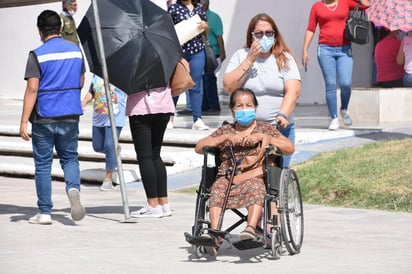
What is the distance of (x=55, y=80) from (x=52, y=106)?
0.22 meters

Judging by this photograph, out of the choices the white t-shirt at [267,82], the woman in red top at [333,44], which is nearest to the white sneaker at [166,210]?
the white t-shirt at [267,82]

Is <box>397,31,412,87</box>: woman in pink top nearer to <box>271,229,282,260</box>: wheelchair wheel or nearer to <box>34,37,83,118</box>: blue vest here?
<box>34,37,83,118</box>: blue vest

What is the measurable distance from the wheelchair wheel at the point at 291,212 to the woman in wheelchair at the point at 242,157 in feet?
0.51

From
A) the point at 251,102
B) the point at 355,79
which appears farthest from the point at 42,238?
the point at 355,79

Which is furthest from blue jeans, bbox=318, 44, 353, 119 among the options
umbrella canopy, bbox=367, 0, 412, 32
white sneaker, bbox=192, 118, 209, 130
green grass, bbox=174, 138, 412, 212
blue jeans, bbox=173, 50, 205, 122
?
green grass, bbox=174, 138, 412, 212

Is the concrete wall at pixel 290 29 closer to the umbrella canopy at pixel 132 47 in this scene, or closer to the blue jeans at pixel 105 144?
the blue jeans at pixel 105 144

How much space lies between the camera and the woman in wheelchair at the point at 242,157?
8.34 metres

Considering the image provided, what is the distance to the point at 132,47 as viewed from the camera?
10.4 m

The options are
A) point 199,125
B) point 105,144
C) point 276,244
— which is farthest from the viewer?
point 199,125

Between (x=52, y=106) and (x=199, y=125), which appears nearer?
(x=52, y=106)

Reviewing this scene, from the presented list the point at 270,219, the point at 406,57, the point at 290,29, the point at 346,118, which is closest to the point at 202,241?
the point at 270,219

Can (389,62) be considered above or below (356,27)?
below

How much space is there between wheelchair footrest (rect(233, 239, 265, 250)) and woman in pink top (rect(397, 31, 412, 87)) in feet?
27.4

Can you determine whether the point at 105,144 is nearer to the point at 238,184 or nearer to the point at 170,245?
the point at 170,245
